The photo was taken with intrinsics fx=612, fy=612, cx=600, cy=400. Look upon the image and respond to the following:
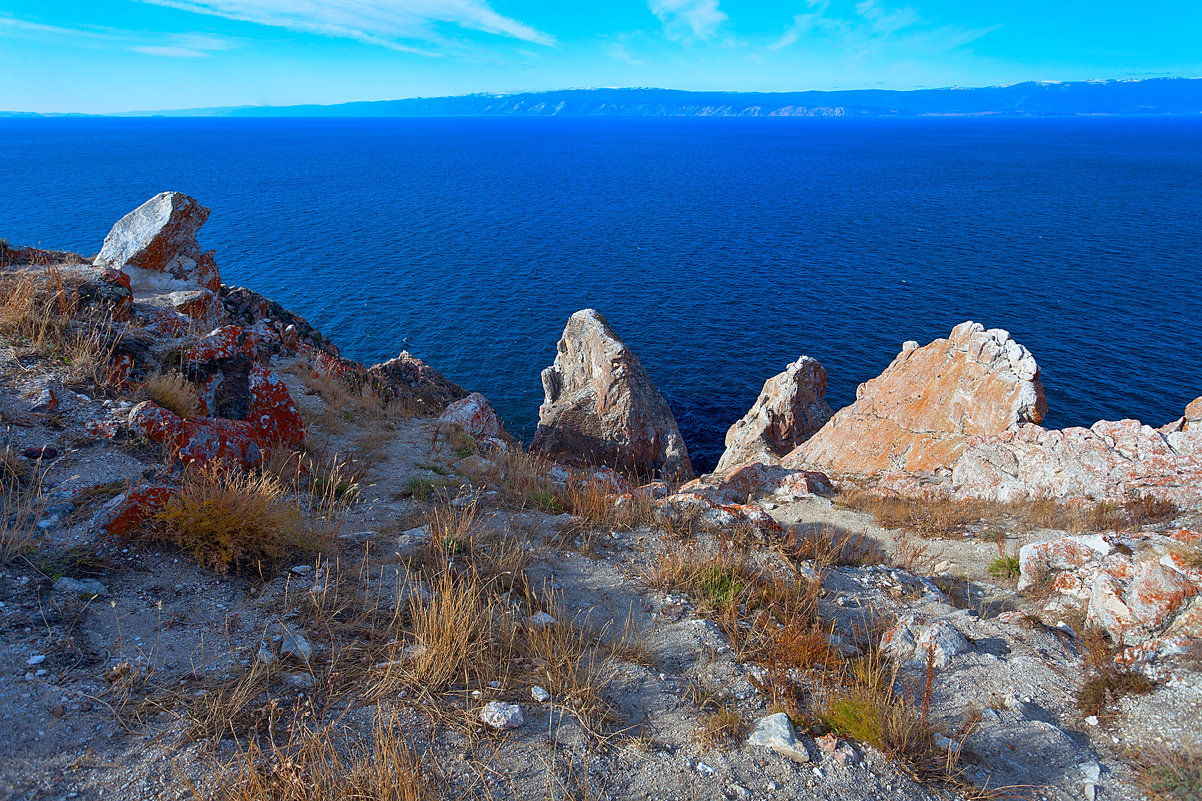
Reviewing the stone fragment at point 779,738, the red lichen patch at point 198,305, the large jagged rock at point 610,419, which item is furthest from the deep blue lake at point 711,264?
the stone fragment at point 779,738

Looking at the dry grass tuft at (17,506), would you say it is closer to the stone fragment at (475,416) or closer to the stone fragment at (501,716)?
the stone fragment at (501,716)

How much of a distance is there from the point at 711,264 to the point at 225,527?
5897 centimetres

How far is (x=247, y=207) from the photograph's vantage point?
Result: 81.7m

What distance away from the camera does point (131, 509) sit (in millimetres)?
5797

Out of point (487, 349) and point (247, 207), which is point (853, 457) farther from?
point (247, 207)

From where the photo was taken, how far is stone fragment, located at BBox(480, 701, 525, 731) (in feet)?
13.9

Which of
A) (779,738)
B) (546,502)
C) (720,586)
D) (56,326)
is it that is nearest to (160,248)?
(56,326)

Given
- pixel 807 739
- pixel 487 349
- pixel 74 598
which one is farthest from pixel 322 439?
pixel 487 349

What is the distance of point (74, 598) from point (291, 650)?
6.17 feet

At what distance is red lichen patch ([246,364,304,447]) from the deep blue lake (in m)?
21.8

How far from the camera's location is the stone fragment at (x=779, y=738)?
14.0ft

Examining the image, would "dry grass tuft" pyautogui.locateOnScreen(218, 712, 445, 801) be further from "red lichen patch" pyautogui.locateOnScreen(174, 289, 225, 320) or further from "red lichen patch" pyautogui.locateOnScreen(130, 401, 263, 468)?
"red lichen patch" pyautogui.locateOnScreen(174, 289, 225, 320)

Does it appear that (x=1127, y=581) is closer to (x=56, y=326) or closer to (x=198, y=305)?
(x=56, y=326)

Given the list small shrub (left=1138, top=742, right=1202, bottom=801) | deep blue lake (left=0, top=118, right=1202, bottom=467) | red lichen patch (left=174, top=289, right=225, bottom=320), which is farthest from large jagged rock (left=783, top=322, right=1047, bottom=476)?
red lichen patch (left=174, top=289, right=225, bottom=320)
